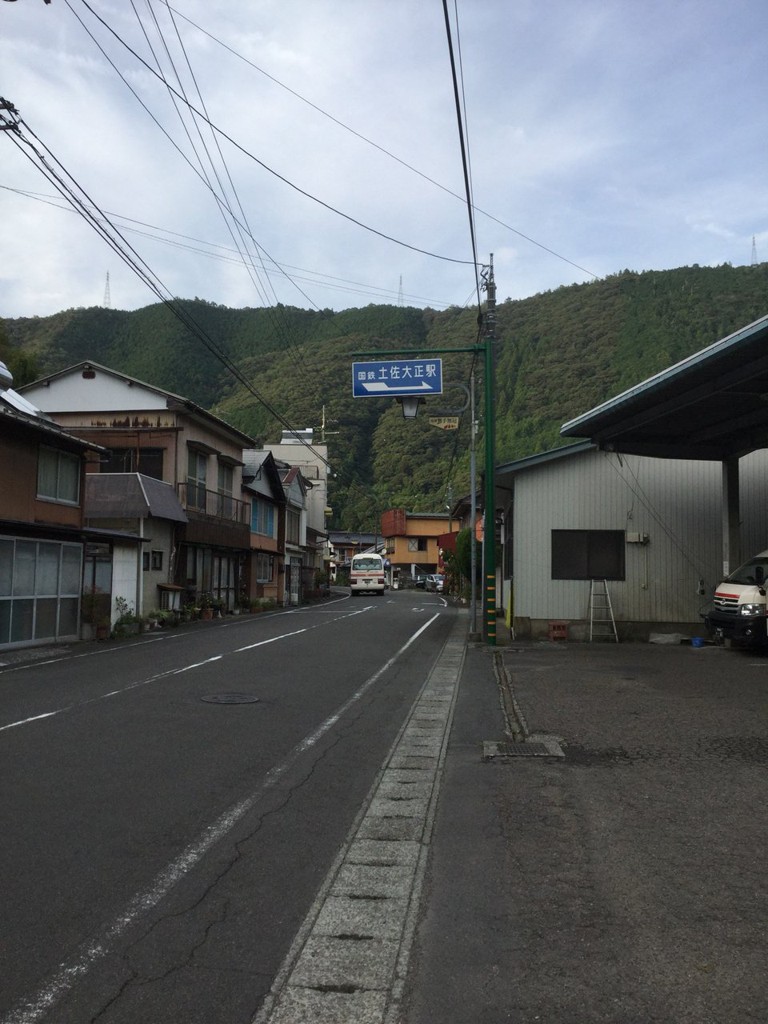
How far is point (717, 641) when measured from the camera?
19578 mm

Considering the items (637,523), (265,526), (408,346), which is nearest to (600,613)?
(637,523)

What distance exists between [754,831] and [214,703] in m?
6.81

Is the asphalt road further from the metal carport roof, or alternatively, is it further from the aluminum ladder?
the aluminum ladder

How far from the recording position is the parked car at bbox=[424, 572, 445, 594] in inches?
2755

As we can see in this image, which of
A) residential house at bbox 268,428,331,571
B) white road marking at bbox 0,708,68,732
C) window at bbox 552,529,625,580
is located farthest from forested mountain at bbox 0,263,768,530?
white road marking at bbox 0,708,68,732

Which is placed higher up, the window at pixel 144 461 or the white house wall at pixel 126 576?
the window at pixel 144 461

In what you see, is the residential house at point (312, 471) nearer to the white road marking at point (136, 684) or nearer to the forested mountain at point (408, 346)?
the forested mountain at point (408, 346)

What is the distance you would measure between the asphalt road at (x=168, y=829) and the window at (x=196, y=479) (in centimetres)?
1871

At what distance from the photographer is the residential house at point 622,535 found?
69.1 ft

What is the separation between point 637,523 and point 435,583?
52465mm

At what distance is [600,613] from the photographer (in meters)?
21.0

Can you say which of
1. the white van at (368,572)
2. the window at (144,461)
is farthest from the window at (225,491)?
the white van at (368,572)

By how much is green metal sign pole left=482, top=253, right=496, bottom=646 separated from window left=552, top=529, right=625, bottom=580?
6.80 ft

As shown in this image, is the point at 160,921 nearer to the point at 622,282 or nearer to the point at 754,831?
the point at 754,831
